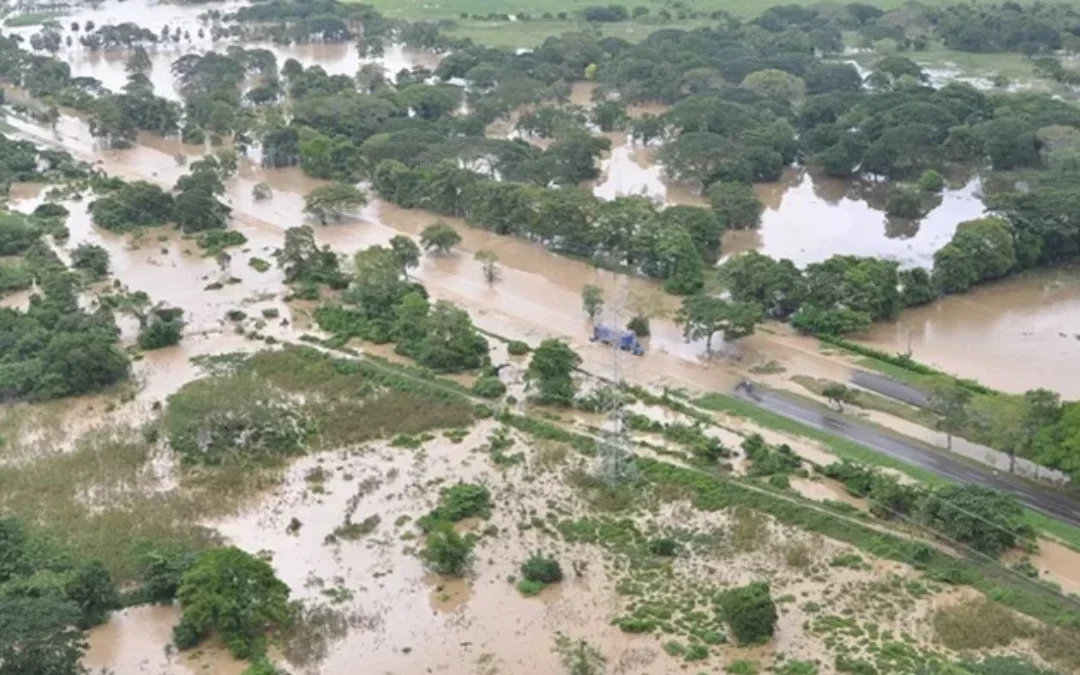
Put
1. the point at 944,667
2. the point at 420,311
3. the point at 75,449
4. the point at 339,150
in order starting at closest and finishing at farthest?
the point at 944,667 → the point at 75,449 → the point at 420,311 → the point at 339,150

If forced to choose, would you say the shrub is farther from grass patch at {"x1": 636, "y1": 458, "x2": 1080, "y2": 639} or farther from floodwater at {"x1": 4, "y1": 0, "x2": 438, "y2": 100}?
floodwater at {"x1": 4, "y1": 0, "x2": 438, "y2": 100}

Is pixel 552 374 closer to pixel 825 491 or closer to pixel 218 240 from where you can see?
pixel 825 491

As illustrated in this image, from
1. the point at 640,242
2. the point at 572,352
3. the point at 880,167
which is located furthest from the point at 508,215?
the point at 880,167

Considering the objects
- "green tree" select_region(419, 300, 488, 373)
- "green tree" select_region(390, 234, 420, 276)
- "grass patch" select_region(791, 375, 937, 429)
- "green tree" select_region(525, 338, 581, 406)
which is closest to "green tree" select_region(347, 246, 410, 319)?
"green tree" select_region(390, 234, 420, 276)

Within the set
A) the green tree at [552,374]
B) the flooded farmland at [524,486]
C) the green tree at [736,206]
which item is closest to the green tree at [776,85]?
the flooded farmland at [524,486]

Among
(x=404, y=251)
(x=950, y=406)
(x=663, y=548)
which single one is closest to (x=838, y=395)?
(x=950, y=406)

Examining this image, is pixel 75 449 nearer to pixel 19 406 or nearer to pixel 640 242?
pixel 19 406
